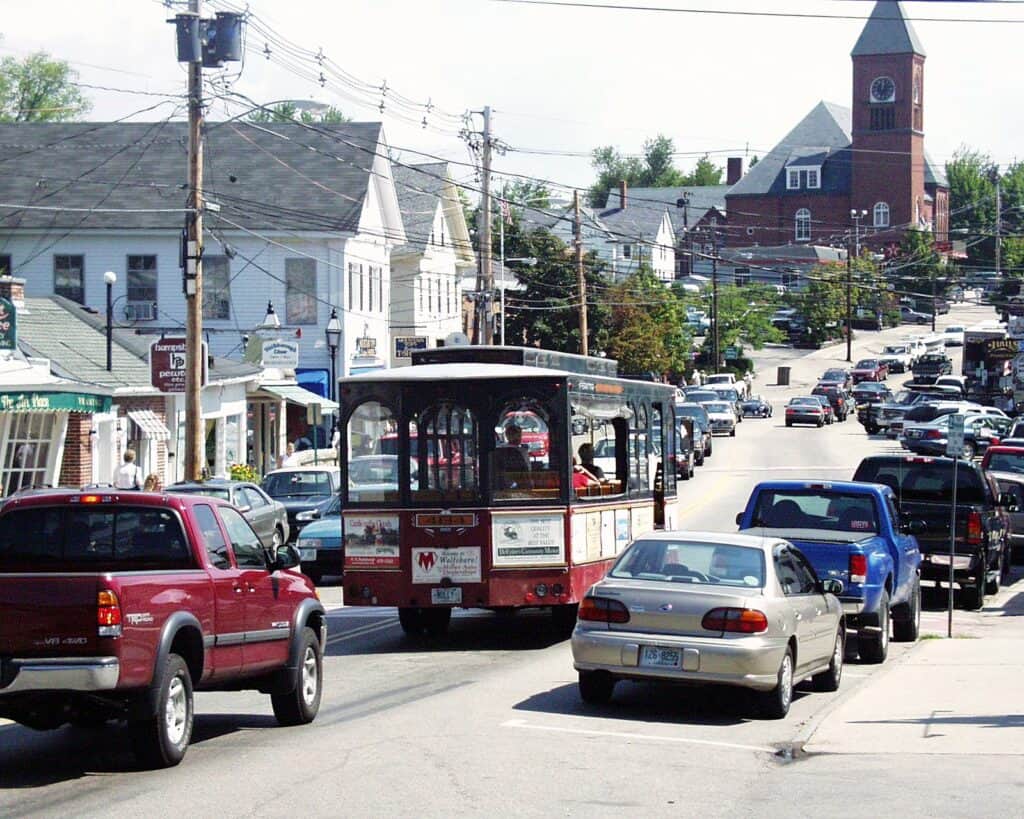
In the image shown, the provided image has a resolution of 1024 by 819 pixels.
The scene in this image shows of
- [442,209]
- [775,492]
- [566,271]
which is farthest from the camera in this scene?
[566,271]

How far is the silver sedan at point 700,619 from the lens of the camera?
42.5 ft

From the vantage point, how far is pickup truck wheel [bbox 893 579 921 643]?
1942cm

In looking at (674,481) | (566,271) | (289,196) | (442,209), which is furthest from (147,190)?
(674,481)

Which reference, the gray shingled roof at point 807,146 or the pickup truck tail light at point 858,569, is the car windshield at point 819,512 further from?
the gray shingled roof at point 807,146

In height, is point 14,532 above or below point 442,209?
below

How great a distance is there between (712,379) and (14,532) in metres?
83.5

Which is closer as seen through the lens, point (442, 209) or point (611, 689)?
point (611, 689)

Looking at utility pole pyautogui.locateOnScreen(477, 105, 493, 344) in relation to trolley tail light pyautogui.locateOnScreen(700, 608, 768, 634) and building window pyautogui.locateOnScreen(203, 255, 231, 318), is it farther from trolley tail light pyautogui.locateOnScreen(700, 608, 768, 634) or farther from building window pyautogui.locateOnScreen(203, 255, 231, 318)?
trolley tail light pyautogui.locateOnScreen(700, 608, 768, 634)

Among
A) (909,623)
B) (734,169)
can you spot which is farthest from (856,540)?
(734,169)

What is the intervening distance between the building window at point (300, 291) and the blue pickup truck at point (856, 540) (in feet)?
128

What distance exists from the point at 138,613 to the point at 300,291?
4676cm

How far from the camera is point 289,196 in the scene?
5634cm

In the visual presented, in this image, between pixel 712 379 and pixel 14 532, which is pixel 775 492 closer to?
pixel 14 532

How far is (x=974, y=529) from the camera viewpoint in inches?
893
